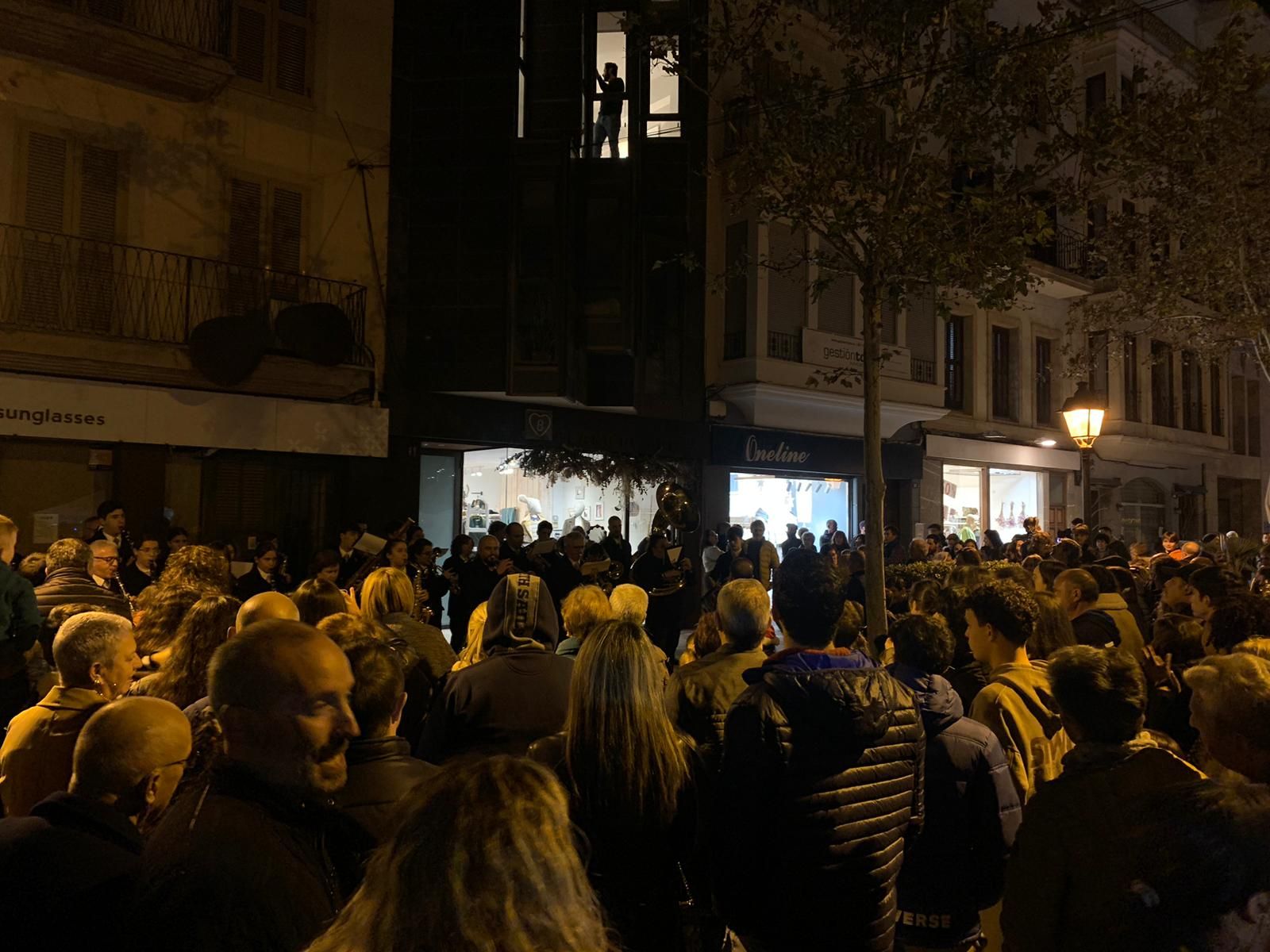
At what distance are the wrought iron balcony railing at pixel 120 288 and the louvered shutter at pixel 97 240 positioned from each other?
0.03 feet

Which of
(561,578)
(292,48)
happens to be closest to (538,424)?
(561,578)

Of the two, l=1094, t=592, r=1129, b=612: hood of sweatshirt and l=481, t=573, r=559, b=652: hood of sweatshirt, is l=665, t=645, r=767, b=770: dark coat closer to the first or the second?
l=481, t=573, r=559, b=652: hood of sweatshirt

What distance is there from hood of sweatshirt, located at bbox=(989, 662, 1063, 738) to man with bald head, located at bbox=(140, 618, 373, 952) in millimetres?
2699

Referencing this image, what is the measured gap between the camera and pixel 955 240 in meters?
9.51

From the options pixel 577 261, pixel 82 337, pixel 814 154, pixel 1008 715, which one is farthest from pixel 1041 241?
pixel 82 337

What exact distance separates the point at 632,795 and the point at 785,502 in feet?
58.1

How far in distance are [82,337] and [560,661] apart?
10253 mm

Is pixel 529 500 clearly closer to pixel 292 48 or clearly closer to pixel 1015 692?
pixel 292 48

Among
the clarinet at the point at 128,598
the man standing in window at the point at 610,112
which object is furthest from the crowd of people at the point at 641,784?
the man standing in window at the point at 610,112

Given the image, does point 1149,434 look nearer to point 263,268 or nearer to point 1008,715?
point 263,268

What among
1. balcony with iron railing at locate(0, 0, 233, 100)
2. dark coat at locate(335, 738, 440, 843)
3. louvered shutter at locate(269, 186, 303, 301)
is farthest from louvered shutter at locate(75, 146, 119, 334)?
dark coat at locate(335, 738, 440, 843)

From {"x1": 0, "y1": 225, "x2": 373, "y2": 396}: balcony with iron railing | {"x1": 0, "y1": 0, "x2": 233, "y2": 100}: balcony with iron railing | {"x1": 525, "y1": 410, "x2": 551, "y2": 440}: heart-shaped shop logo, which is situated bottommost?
{"x1": 525, "y1": 410, "x2": 551, "y2": 440}: heart-shaped shop logo

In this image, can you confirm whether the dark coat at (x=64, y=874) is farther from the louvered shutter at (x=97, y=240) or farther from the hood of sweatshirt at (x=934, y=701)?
the louvered shutter at (x=97, y=240)

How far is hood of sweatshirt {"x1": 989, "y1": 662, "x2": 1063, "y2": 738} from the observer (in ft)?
12.2
